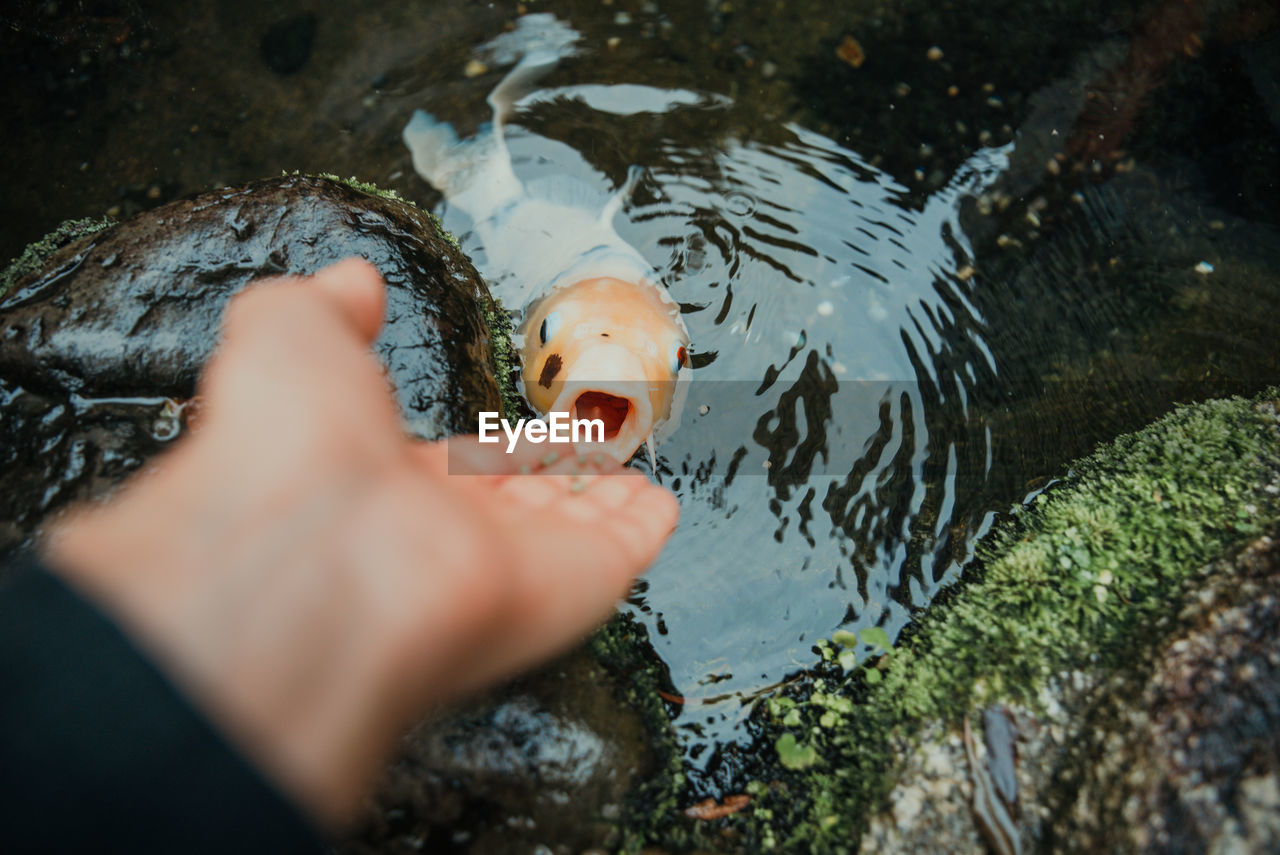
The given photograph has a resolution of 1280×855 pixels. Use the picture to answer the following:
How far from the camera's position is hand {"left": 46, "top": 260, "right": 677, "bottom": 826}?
1.86 m

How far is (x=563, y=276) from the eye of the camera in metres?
3.93

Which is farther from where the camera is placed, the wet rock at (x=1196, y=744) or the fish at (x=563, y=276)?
the fish at (x=563, y=276)

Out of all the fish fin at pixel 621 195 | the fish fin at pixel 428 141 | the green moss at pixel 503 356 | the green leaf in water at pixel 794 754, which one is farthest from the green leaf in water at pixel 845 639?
the fish fin at pixel 428 141

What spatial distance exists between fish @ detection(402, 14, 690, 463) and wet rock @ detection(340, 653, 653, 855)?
106cm

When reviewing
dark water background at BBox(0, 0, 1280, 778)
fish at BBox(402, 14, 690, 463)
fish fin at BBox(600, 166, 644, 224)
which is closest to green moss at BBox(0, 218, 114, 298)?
dark water background at BBox(0, 0, 1280, 778)

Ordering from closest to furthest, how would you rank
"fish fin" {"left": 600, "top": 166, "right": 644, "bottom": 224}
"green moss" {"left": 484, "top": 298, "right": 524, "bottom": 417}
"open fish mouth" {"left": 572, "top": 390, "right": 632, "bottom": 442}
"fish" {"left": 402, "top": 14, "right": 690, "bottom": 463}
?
"fish" {"left": 402, "top": 14, "right": 690, "bottom": 463} < "open fish mouth" {"left": 572, "top": 390, "right": 632, "bottom": 442} < "green moss" {"left": 484, "top": 298, "right": 524, "bottom": 417} < "fish fin" {"left": 600, "top": 166, "right": 644, "bottom": 224}

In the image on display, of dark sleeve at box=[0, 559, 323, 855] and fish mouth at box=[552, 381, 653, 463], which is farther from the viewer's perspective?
fish mouth at box=[552, 381, 653, 463]

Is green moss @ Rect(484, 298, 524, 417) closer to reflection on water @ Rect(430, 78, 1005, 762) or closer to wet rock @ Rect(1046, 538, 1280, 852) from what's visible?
reflection on water @ Rect(430, 78, 1005, 762)

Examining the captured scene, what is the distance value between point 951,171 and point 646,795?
3.79m

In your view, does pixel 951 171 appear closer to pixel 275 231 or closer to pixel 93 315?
pixel 275 231

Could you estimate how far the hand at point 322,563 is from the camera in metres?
1.86

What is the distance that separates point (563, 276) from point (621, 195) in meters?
0.76

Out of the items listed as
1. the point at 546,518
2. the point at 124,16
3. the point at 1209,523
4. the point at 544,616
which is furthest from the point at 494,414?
the point at 124,16

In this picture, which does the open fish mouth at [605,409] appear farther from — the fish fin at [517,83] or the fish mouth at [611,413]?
the fish fin at [517,83]
